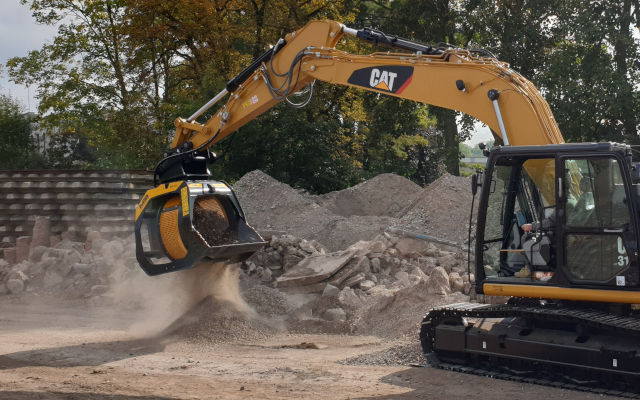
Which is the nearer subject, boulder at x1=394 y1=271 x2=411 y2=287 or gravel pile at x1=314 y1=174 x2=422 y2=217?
boulder at x1=394 y1=271 x2=411 y2=287

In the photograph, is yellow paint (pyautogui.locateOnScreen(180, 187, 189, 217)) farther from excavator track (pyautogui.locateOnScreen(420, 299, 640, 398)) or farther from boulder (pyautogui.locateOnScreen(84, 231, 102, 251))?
boulder (pyautogui.locateOnScreen(84, 231, 102, 251))

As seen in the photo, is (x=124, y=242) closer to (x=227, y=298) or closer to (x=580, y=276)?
(x=227, y=298)

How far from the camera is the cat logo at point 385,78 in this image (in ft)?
26.9

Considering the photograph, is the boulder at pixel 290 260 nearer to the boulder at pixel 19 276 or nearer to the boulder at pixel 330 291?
the boulder at pixel 330 291

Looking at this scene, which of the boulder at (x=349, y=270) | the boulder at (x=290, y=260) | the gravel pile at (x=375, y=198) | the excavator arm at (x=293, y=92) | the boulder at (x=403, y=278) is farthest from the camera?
the gravel pile at (x=375, y=198)

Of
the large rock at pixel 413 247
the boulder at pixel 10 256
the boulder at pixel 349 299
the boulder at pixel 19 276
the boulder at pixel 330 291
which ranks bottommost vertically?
the boulder at pixel 349 299

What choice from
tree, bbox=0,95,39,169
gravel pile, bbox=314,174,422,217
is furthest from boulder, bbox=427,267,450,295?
tree, bbox=0,95,39,169

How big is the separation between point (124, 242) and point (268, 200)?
12.7 ft

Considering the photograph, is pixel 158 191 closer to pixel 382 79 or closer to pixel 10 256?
pixel 382 79

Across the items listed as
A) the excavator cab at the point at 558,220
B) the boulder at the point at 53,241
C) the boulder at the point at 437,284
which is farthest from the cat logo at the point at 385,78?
the boulder at the point at 53,241

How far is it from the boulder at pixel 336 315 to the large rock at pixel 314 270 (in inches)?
37.4

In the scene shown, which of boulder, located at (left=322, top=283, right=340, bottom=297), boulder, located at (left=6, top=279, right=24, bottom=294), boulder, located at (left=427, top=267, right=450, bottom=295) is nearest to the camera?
boulder, located at (left=427, top=267, right=450, bottom=295)

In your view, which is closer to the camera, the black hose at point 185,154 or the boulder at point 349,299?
the black hose at point 185,154

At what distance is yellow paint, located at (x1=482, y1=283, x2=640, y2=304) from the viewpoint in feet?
20.4
